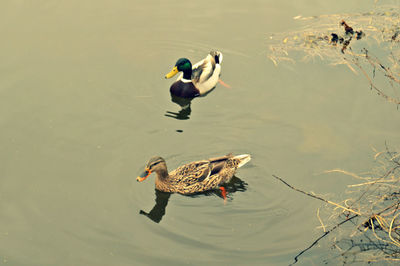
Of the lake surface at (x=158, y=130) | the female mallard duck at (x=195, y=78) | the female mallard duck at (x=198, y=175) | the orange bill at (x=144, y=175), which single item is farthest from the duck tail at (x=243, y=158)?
the female mallard duck at (x=195, y=78)

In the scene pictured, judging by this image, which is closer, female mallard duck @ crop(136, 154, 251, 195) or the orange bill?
the orange bill

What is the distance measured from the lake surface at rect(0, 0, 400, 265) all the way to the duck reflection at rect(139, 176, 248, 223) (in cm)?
9

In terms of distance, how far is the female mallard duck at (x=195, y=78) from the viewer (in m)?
11.5

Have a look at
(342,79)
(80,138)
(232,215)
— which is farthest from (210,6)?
(232,215)

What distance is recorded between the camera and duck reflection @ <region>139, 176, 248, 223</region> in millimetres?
8734

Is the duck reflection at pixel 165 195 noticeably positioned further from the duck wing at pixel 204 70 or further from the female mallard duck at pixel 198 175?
the duck wing at pixel 204 70

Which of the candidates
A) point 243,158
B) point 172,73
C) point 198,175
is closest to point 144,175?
point 198,175

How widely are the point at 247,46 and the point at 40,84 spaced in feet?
13.3

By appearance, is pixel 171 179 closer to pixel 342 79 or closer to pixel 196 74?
pixel 196 74

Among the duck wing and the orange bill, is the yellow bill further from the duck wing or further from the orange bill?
the orange bill

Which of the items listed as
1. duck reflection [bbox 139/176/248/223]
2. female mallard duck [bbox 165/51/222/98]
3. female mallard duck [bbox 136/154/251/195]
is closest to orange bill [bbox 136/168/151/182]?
female mallard duck [bbox 136/154/251/195]

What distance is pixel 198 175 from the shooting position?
30.1ft

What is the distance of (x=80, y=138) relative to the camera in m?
9.95

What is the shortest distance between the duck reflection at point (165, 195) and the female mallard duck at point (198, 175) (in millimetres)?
70
